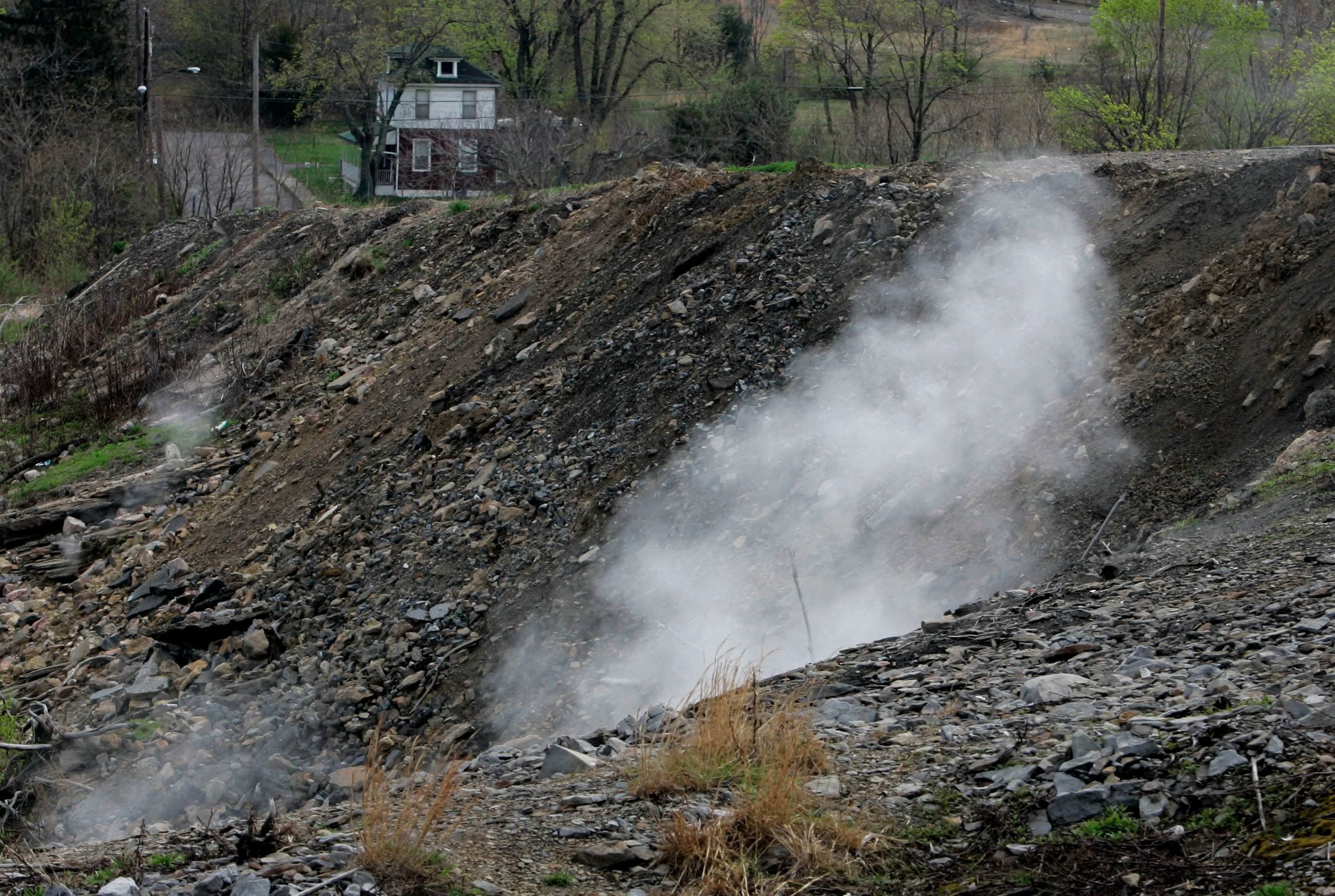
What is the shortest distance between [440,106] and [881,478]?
34657 mm

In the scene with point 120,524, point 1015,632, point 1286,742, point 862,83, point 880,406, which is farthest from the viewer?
point 862,83

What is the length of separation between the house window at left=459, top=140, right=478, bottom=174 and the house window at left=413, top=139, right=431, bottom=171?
14.9 feet

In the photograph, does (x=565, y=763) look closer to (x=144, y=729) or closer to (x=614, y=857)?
(x=614, y=857)

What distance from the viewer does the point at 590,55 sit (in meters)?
41.6

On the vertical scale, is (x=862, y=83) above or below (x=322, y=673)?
above

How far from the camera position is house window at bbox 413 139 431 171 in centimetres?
3819

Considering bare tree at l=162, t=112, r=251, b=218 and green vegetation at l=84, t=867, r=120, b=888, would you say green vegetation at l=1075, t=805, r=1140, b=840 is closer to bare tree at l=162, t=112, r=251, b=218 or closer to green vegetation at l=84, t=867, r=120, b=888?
green vegetation at l=84, t=867, r=120, b=888

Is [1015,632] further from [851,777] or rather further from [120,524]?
[120,524]

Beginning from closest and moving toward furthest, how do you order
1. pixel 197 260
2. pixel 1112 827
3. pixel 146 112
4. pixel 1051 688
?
1. pixel 1112 827
2. pixel 1051 688
3. pixel 197 260
4. pixel 146 112

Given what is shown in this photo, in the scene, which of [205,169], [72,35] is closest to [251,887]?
[205,169]

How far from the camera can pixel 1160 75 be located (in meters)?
21.7

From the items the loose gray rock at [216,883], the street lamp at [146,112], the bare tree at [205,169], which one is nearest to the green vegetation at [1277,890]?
the loose gray rock at [216,883]

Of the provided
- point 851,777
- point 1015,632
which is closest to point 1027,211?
point 1015,632

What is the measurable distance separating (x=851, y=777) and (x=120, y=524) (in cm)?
959
